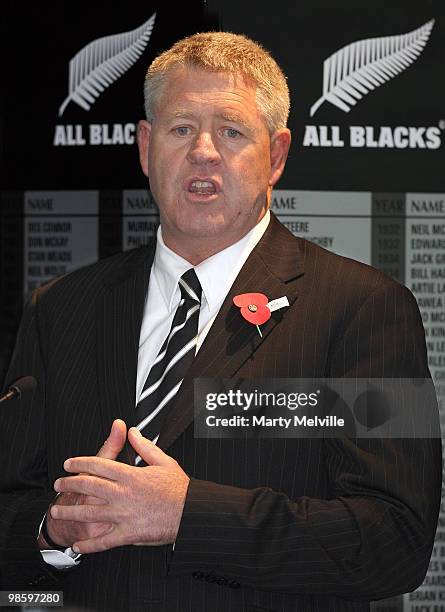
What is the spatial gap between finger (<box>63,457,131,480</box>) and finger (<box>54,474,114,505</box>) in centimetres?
1

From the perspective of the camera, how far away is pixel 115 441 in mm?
2143

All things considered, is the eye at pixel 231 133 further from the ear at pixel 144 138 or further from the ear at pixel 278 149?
the ear at pixel 144 138


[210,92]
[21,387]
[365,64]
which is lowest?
[21,387]

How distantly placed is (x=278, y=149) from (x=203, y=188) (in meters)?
0.28

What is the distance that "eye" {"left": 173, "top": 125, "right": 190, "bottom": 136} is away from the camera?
2484 millimetres

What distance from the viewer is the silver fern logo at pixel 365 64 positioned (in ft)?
10.3

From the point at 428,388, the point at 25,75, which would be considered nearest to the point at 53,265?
the point at 25,75

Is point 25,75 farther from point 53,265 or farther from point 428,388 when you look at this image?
point 428,388

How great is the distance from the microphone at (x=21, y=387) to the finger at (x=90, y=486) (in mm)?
331

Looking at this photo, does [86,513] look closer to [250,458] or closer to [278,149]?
[250,458]

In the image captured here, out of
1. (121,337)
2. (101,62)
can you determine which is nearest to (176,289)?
(121,337)

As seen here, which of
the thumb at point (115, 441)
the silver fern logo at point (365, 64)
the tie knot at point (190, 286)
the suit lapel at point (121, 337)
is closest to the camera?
the thumb at point (115, 441)
